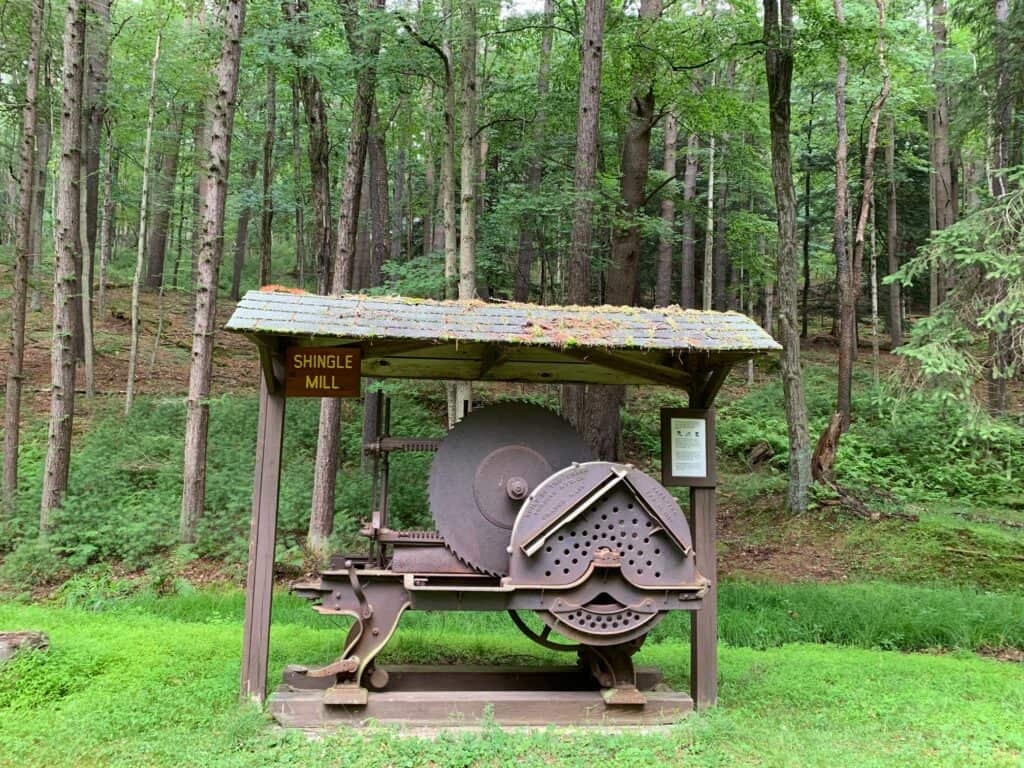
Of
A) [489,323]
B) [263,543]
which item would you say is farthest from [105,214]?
[489,323]

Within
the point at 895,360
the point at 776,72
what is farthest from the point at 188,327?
the point at 895,360

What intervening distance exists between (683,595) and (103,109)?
1606cm

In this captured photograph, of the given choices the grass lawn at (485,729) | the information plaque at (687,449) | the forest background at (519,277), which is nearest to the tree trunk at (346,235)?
the forest background at (519,277)

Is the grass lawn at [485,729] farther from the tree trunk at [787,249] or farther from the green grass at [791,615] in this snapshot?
the tree trunk at [787,249]

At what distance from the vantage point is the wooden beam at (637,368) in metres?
5.18

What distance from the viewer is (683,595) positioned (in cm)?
464

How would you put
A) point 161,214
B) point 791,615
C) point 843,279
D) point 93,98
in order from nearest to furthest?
point 791,615
point 93,98
point 843,279
point 161,214

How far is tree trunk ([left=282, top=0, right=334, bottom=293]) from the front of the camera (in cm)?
1017

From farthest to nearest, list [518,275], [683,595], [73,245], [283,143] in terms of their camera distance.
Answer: [283,143], [518,275], [73,245], [683,595]

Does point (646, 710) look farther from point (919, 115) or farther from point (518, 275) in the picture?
point (919, 115)

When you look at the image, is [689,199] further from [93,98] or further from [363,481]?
[93,98]

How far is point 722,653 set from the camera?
649 cm

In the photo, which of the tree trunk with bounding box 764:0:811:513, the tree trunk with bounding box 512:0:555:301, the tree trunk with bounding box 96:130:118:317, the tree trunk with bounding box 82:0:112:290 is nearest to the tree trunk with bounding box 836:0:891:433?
the tree trunk with bounding box 764:0:811:513

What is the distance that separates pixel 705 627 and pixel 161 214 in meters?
21.4
